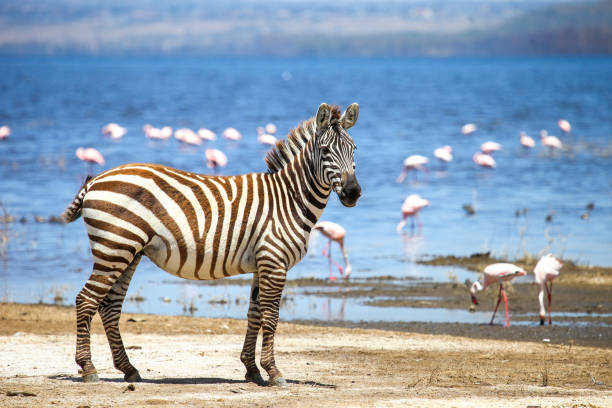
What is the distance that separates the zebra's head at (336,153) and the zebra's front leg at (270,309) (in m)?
0.81

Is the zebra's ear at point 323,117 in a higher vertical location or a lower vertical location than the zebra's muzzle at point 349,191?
higher

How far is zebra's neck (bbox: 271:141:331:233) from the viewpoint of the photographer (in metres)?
7.98

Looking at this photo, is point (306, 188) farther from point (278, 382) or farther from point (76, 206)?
point (76, 206)

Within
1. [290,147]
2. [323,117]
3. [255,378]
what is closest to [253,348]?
[255,378]

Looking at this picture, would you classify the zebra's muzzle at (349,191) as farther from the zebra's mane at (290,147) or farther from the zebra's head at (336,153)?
the zebra's mane at (290,147)

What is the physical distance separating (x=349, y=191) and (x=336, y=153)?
1.26ft

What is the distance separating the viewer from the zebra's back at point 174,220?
7527mm

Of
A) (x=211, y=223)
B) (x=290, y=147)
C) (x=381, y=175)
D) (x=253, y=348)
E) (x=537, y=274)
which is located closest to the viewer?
(x=211, y=223)

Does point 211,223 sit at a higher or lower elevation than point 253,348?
higher

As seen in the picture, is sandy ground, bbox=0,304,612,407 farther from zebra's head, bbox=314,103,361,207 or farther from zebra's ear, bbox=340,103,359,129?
zebra's ear, bbox=340,103,359,129

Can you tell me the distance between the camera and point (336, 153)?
780 centimetres

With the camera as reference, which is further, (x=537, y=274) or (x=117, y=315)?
(x=537, y=274)

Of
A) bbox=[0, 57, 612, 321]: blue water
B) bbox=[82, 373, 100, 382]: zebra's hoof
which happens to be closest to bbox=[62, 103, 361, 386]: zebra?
bbox=[82, 373, 100, 382]: zebra's hoof

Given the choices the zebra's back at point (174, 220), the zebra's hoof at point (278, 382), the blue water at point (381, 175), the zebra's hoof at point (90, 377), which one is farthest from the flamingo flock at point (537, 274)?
the zebra's hoof at point (90, 377)
